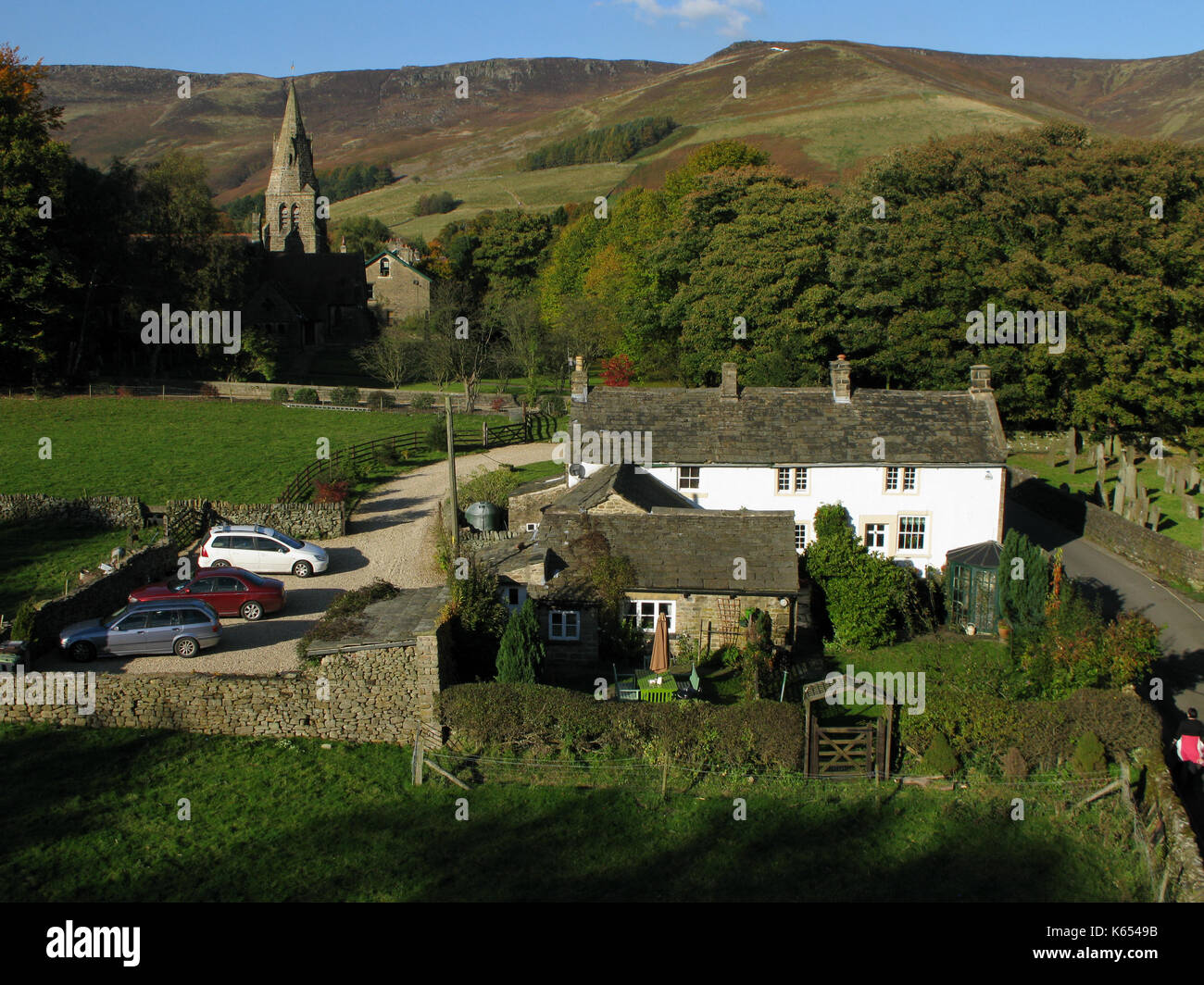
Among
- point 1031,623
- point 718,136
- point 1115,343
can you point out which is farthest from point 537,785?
point 718,136

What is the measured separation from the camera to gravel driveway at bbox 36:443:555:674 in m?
21.7

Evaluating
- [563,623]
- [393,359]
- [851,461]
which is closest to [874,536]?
[851,461]

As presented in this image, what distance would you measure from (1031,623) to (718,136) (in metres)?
104

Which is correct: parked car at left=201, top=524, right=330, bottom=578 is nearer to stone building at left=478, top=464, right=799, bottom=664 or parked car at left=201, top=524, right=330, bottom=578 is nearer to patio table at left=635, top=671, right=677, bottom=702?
stone building at left=478, top=464, right=799, bottom=664

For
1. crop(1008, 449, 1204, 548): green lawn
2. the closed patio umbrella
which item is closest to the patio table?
the closed patio umbrella

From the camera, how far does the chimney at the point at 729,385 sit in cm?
3350

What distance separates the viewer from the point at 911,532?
104ft

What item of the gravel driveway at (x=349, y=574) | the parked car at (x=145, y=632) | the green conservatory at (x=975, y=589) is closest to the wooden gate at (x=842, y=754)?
the green conservatory at (x=975, y=589)

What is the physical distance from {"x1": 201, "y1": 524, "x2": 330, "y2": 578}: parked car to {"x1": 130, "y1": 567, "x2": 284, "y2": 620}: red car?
3.06m

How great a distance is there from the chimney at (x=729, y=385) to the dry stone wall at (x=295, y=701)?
57.0ft

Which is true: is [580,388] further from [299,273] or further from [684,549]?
[299,273]

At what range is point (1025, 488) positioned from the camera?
43562mm

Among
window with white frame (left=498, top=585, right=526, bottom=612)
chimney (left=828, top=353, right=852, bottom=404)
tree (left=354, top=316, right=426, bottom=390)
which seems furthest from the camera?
tree (left=354, top=316, right=426, bottom=390)

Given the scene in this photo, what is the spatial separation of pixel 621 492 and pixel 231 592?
10.5m
